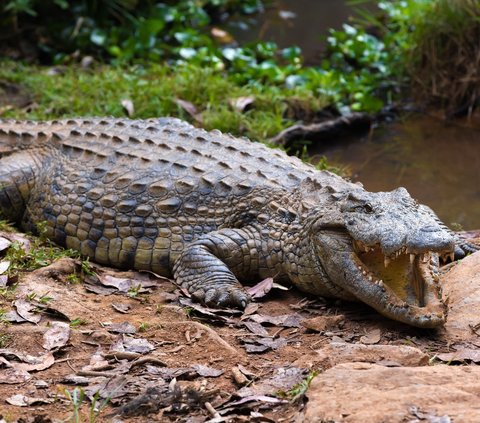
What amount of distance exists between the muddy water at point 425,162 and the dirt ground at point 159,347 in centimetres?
297

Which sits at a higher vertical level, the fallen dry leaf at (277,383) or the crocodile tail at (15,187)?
the fallen dry leaf at (277,383)

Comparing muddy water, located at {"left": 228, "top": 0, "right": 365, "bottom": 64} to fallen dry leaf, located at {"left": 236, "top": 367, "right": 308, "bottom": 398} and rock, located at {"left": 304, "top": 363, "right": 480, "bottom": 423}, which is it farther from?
rock, located at {"left": 304, "top": 363, "right": 480, "bottom": 423}

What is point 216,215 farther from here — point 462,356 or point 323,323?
point 462,356

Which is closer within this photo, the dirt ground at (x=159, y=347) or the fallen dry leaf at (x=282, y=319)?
the dirt ground at (x=159, y=347)

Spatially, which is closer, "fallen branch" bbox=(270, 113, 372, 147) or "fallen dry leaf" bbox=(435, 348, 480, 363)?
"fallen dry leaf" bbox=(435, 348, 480, 363)

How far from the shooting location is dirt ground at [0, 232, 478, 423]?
3852mm

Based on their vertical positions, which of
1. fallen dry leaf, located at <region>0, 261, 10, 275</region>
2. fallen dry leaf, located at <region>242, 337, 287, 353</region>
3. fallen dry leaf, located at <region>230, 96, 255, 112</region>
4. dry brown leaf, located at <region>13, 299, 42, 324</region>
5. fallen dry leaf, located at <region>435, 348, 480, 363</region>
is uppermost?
fallen dry leaf, located at <region>435, 348, 480, 363</region>

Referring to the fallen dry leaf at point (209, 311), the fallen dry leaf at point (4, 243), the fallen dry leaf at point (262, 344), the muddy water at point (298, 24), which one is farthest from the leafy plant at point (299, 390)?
the muddy water at point (298, 24)

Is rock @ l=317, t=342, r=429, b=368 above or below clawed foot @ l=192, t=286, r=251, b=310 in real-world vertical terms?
above

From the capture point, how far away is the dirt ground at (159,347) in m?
3.85

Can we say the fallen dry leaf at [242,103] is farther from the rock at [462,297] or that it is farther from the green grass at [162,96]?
the rock at [462,297]

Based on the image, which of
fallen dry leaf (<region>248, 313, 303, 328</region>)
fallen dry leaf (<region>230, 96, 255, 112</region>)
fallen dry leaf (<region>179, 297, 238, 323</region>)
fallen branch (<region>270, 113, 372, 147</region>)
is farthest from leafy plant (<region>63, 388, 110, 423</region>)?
fallen dry leaf (<region>230, 96, 255, 112</region>)

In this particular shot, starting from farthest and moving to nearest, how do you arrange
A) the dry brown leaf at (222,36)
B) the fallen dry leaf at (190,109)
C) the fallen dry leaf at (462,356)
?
the dry brown leaf at (222,36) < the fallen dry leaf at (190,109) < the fallen dry leaf at (462,356)

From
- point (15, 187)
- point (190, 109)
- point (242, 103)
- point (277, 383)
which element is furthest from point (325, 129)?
point (277, 383)
